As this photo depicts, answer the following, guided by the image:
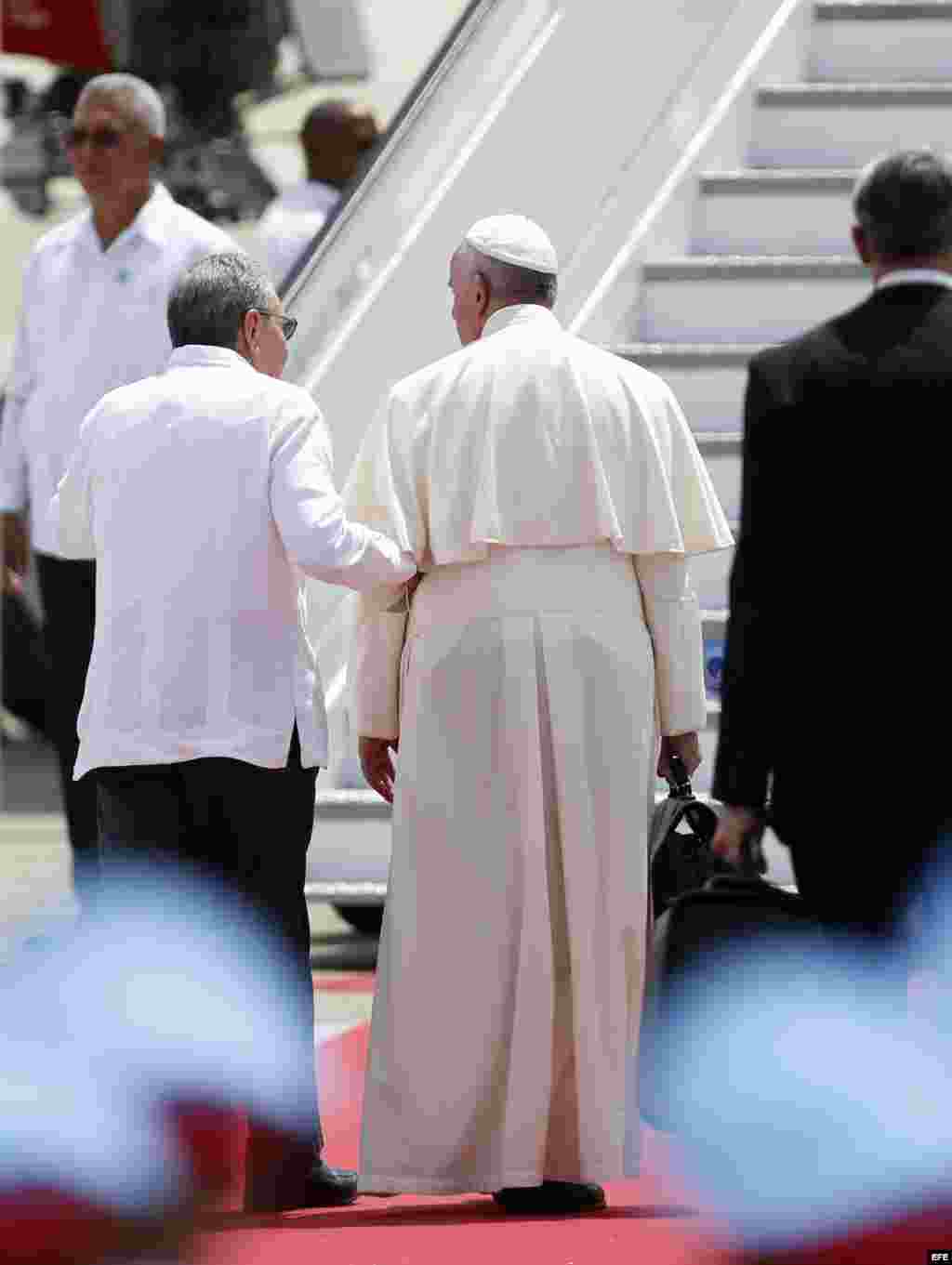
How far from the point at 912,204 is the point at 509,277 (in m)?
1.04

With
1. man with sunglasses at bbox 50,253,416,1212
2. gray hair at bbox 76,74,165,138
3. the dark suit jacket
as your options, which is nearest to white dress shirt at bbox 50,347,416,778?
man with sunglasses at bbox 50,253,416,1212

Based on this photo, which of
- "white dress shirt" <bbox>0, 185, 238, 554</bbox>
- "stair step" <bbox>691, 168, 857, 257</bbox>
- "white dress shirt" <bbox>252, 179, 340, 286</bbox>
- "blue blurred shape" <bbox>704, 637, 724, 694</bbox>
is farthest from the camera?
"white dress shirt" <bbox>252, 179, 340, 286</bbox>

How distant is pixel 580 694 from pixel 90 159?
251 centimetres

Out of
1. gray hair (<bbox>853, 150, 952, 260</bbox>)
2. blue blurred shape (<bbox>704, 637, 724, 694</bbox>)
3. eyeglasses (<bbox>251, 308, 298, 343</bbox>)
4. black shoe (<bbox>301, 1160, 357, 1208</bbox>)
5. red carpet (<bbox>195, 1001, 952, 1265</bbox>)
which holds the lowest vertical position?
blue blurred shape (<bbox>704, 637, 724, 694</bbox>)

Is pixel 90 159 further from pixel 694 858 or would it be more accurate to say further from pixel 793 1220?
pixel 793 1220

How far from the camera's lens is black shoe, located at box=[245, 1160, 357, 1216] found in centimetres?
536

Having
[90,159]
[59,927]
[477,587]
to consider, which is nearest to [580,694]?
[477,587]

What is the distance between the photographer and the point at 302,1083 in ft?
17.7

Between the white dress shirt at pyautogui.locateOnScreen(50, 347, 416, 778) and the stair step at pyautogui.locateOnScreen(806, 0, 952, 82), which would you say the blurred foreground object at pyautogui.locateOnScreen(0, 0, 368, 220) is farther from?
the white dress shirt at pyautogui.locateOnScreen(50, 347, 416, 778)

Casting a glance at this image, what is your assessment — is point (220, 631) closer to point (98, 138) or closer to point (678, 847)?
point (678, 847)

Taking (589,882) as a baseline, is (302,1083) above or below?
below

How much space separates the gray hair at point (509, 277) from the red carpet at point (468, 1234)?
1526mm

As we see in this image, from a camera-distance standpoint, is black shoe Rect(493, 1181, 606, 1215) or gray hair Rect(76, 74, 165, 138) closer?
black shoe Rect(493, 1181, 606, 1215)

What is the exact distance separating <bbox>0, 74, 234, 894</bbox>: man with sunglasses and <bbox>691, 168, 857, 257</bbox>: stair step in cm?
189
